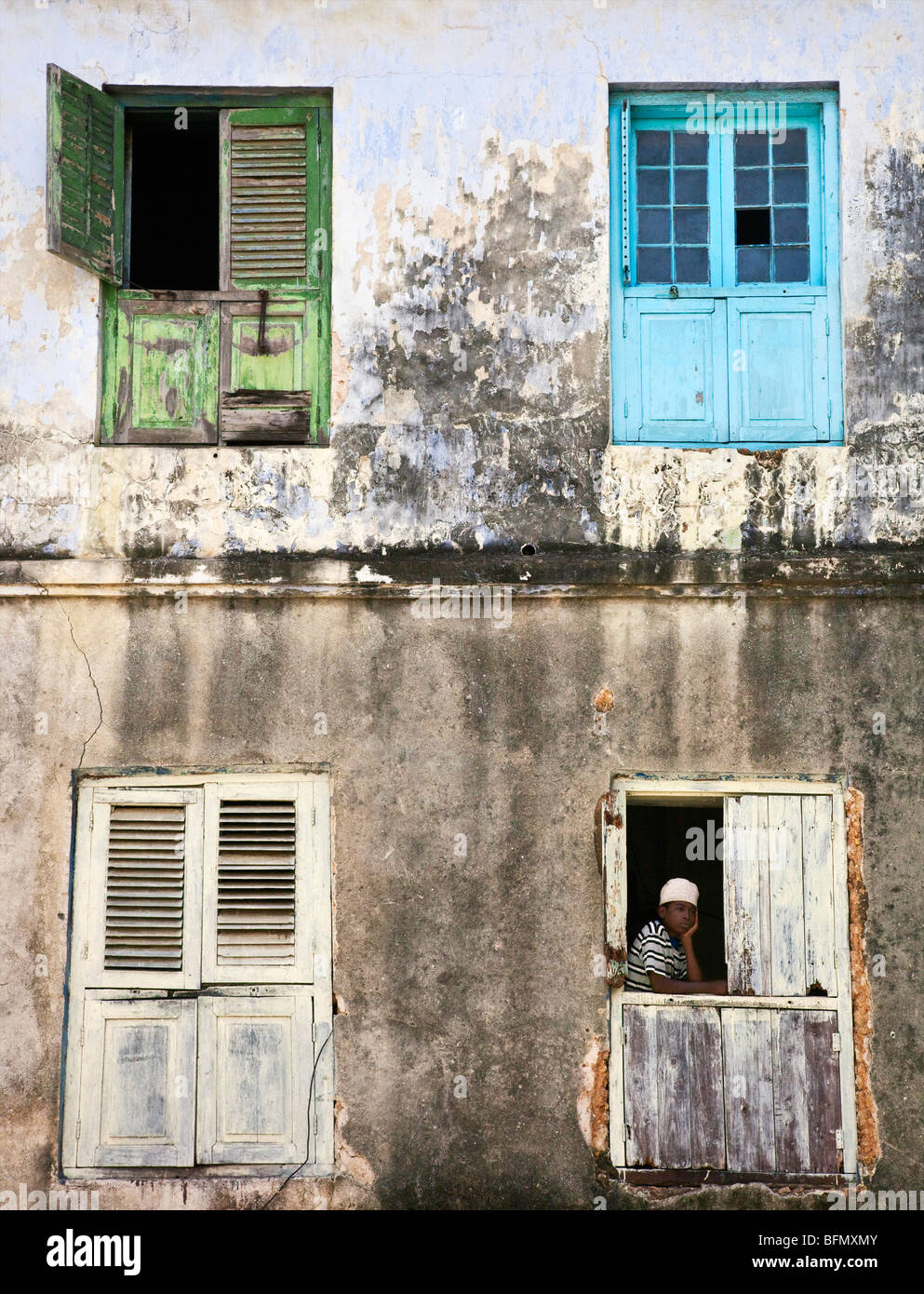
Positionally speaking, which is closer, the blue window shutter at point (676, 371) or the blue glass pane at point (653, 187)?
the blue window shutter at point (676, 371)

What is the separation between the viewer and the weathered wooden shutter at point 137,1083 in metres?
7.09

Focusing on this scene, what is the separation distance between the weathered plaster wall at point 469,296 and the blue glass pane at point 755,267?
0.41 m

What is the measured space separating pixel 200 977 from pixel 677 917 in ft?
7.87

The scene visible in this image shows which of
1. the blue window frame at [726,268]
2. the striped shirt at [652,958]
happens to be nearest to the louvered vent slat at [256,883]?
the striped shirt at [652,958]

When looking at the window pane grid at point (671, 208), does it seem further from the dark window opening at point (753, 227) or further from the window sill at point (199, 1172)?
the window sill at point (199, 1172)

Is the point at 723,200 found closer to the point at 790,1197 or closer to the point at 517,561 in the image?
the point at 517,561

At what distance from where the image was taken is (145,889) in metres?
7.31

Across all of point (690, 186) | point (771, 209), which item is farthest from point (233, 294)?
point (771, 209)

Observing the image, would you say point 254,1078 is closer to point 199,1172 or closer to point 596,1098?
point 199,1172

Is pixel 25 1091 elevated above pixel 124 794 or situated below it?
below

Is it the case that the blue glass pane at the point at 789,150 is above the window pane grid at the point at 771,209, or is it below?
above

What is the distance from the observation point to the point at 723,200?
25.6ft

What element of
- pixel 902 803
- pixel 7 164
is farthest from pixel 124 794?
pixel 902 803
